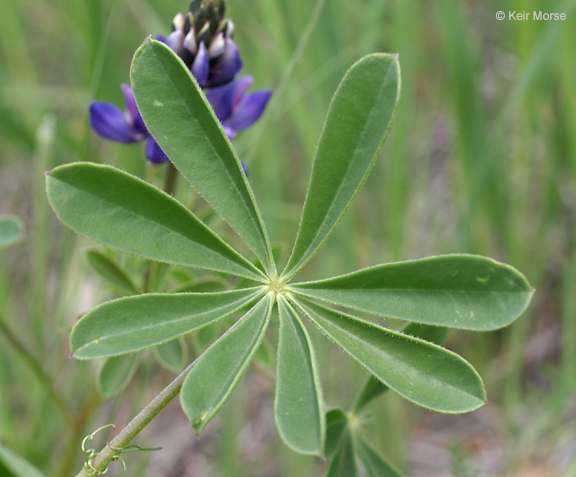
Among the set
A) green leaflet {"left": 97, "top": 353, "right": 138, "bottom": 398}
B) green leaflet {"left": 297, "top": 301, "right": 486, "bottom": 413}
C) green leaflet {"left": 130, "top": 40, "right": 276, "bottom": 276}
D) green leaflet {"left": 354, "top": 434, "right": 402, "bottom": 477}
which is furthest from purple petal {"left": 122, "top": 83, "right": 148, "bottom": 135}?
green leaflet {"left": 354, "top": 434, "right": 402, "bottom": 477}

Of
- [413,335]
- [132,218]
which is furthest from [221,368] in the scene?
[413,335]

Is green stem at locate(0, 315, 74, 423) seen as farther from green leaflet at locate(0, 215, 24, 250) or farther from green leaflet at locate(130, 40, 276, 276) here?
green leaflet at locate(130, 40, 276, 276)

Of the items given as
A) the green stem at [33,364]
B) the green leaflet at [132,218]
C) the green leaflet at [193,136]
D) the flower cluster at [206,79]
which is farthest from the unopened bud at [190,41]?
the green stem at [33,364]

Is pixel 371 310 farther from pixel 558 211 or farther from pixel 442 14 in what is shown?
pixel 558 211

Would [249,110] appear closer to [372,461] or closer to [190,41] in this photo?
[190,41]

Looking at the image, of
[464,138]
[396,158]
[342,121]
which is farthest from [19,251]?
[342,121]

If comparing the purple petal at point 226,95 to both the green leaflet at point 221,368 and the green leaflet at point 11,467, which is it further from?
the green leaflet at point 11,467

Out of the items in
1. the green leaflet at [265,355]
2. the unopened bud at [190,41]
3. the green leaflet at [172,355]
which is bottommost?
the green leaflet at [172,355]
